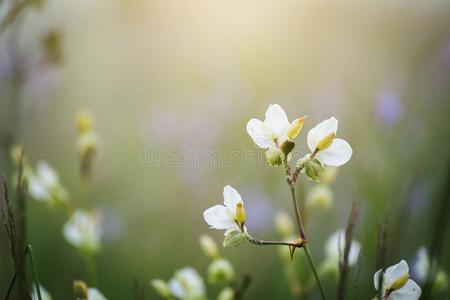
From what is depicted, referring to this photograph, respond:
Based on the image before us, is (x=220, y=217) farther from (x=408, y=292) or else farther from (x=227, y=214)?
(x=408, y=292)

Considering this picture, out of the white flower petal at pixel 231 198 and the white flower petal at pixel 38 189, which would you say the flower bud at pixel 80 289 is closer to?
the white flower petal at pixel 231 198

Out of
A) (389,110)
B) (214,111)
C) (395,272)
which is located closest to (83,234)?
(395,272)

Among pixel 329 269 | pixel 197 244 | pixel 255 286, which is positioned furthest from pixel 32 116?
pixel 329 269

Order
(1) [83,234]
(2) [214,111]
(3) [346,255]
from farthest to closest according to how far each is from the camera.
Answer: (2) [214,111], (1) [83,234], (3) [346,255]

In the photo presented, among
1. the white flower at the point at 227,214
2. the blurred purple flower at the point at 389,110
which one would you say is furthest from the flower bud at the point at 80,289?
the blurred purple flower at the point at 389,110

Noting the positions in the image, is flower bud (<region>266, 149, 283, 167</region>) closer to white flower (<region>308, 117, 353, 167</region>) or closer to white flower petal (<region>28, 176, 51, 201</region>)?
white flower (<region>308, 117, 353, 167</region>)

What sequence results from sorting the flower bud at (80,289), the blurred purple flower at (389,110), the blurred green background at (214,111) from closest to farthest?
the flower bud at (80,289) → the blurred green background at (214,111) → the blurred purple flower at (389,110)

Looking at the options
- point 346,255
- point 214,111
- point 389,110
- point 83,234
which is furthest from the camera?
point 214,111

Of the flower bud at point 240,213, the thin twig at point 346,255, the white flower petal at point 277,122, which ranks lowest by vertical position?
the thin twig at point 346,255
